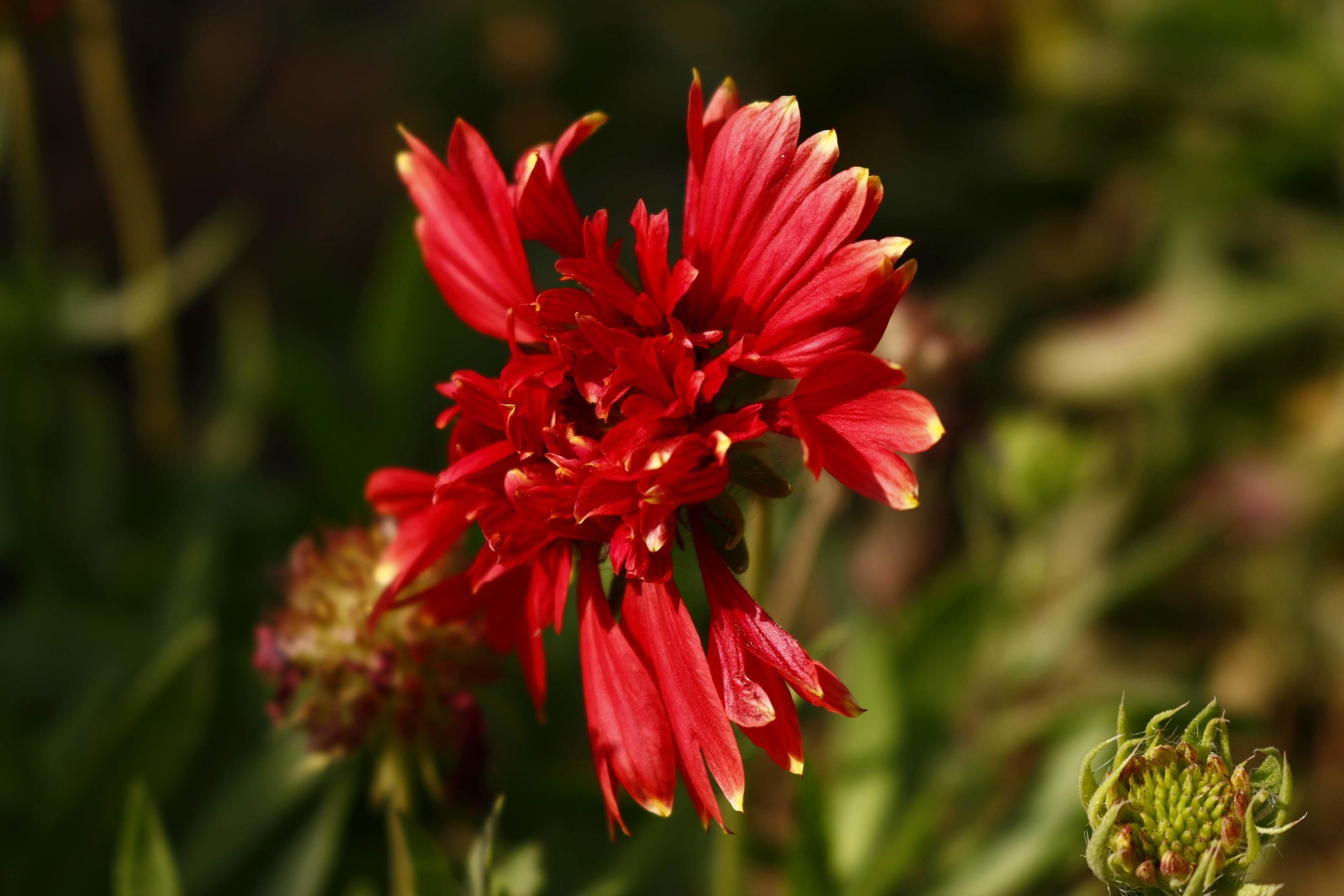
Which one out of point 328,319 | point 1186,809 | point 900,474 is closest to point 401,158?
point 900,474

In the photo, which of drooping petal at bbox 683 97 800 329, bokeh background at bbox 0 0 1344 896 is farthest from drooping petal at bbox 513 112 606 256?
bokeh background at bbox 0 0 1344 896

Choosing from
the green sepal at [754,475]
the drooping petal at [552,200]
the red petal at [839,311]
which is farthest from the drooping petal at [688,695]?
the drooping petal at [552,200]

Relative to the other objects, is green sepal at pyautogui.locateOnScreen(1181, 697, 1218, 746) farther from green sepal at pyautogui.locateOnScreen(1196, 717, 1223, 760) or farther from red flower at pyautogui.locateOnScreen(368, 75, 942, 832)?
red flower at pyautogui.locateOnScreen(368, 75, 942, 832)

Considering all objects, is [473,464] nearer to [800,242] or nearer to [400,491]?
[400,491]

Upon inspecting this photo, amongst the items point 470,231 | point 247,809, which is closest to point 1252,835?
point 470,231

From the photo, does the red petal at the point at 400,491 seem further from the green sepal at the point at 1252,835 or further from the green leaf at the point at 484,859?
the green sepal at the point at 1252,835

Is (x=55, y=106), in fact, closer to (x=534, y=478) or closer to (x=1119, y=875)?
(x=534, y=478)

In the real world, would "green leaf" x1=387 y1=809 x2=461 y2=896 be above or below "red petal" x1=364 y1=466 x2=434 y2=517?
below
